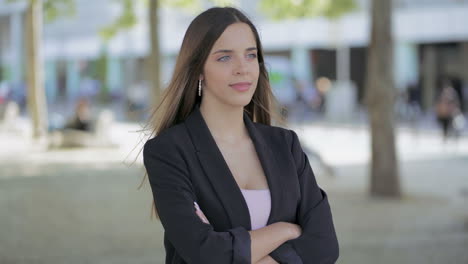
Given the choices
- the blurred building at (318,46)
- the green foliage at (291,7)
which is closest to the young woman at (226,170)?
the green foliage at (291,7)

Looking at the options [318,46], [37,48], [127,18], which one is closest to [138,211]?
[127,18]

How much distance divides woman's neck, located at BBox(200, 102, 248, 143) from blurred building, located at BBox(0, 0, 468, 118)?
74.0ft

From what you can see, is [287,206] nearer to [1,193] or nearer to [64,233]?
[64,233]

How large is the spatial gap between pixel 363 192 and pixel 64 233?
4713 millimetres

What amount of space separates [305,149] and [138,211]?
398 centimetres

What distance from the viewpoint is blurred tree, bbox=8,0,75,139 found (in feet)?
66.5

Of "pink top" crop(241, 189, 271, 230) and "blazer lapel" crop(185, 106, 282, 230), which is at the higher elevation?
"blazer lapel" crop(185, 106, 282, 230)

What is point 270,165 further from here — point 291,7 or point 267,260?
point 291,7

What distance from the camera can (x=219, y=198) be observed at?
262 centimetres

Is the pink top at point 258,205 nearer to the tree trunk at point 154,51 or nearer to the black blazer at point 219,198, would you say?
the black blazer at point 219,198

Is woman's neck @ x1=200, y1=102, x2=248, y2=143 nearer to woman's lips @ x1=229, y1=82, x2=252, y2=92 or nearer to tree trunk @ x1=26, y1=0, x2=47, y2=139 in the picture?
woman's lips @ x1=229, y1=82, x2=252, y2=92

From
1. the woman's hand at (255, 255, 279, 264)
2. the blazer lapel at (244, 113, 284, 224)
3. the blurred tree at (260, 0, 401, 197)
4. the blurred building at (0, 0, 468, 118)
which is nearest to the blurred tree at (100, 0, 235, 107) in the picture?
the blurred tree at (260, 0, 401, 197)

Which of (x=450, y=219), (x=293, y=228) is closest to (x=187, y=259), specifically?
(x=293, y=228)

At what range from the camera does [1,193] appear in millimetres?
11375
